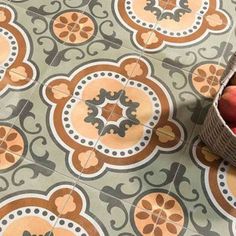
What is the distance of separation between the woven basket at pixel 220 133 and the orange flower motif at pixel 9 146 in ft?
1.63

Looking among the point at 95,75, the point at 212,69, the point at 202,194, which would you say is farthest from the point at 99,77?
the point at 202,194

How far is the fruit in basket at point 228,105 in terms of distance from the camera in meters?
1.11

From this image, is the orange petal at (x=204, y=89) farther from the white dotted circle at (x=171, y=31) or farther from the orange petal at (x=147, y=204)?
the orange petal at (x=147, y=204)

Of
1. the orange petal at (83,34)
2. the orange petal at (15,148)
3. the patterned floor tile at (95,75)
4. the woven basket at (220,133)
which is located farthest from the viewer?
the orange petal at (83,34)

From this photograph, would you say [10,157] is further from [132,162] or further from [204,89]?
[204,89]

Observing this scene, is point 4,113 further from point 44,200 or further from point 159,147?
point 159,147

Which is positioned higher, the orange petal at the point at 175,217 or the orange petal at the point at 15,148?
the orange petal at the point at 175,217

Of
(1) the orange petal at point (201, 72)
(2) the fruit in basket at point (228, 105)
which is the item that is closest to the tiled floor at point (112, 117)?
(1) the orange petal at point (201, 72)

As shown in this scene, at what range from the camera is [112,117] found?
128 centimetres

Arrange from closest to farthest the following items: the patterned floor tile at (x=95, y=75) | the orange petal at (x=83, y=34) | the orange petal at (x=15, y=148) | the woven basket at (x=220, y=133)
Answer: the woven basket at (x=220, y=133)
the orange petal at (x=15, y=148)
the patterned floor tile at (x=95, y=75)
the orange petal at (x=83, y=34)

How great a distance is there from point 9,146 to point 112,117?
11.6 inches

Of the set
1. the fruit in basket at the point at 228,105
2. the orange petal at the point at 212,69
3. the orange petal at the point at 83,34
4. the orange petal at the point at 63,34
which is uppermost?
the orange petal at the point at 212,69

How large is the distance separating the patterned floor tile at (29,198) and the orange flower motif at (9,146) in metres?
0.01

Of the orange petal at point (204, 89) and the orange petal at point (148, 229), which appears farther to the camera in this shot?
the orange petal at point (204, 89)
